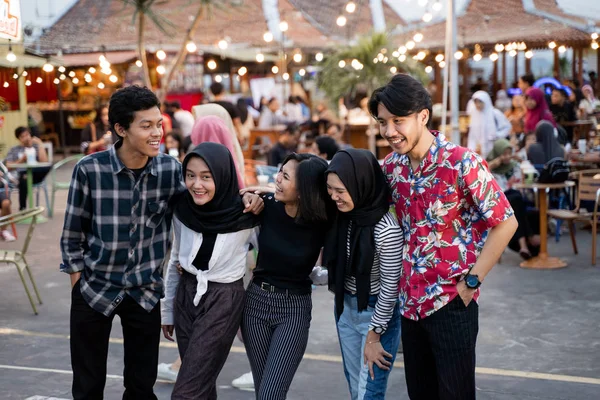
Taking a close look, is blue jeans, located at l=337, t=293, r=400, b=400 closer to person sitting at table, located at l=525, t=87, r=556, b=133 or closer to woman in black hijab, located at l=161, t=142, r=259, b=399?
woman in black hijab, located at l=161, t=142, r=259, b=399

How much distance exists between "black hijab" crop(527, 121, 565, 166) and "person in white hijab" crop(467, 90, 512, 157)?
1.63 m

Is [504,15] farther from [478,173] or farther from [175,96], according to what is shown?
[478,173]

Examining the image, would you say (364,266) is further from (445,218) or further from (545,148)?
(545,148)

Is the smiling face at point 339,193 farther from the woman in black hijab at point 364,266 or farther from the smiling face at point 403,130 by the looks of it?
the smiling face at point 403,130

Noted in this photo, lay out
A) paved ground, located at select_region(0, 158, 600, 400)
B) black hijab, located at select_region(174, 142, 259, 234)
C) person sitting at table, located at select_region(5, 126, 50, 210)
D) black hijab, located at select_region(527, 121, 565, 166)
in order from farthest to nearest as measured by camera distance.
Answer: person sitting at table, located at select_region(5, 126, 50, 210)
black hijab, located at select_region(527, 121, 565, 166)
paved ground, located at select_region(0, 158, 600, 400)
black hijab, located at select_region(174, 142, 259, 234)

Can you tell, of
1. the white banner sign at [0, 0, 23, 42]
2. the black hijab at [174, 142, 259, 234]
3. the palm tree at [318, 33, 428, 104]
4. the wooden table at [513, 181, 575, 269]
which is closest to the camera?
the black hijab at [174, 142, 259, 234]

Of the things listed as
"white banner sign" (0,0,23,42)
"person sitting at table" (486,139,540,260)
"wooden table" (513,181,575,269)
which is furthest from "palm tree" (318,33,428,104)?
"white banner sign" (0,0,23,42)

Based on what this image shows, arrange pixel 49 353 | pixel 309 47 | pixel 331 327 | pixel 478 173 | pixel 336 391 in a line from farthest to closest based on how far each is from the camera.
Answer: pixel 309 47, pixel 331 327, pixel 49 353, pixel 336 391, pixel 478 173

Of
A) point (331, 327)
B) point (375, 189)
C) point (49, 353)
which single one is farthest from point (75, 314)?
point (331, 327)

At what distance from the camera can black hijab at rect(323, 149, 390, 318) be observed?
3.40 metres

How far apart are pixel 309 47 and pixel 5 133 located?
7883 millimetres

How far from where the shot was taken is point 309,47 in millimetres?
21797

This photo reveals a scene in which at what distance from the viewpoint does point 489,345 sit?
20.2 ft

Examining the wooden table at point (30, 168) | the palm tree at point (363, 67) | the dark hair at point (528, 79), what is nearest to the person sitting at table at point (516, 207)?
the dark hair at point (528, 79)
